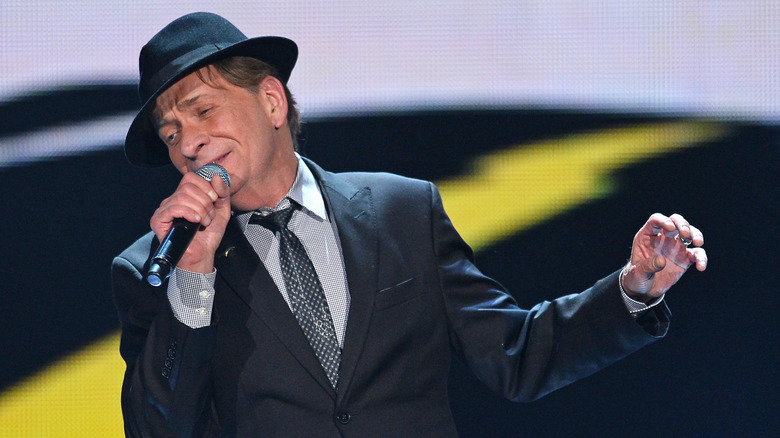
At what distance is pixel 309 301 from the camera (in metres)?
1.79

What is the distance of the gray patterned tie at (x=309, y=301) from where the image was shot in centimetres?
177

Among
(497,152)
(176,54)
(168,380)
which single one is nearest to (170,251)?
(168,380)

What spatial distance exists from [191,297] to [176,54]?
1.79ft

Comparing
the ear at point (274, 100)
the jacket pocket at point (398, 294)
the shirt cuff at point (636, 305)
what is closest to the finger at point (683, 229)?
the shirt cuff at point (636, 305)

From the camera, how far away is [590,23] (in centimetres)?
257

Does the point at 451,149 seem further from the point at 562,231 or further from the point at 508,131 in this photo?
the point at 562,231

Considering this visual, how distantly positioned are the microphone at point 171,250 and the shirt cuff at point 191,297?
175 millimetres

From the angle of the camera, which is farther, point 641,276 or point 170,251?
point 641,276

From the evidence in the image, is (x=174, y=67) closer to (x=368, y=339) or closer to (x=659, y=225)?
(x=368, y=339)

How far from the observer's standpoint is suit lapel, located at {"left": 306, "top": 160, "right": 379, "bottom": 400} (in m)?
1.75

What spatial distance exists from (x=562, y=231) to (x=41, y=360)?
1.60 m

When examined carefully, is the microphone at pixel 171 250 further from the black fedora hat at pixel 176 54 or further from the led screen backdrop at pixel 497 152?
the led screen backdrop at pixel 497 152

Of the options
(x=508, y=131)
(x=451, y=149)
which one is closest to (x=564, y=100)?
(x=508, y=131)

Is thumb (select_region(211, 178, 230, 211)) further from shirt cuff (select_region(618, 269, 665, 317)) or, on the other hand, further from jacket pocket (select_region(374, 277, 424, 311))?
shirt cuff (select_region(618, 269, 665, 317))
